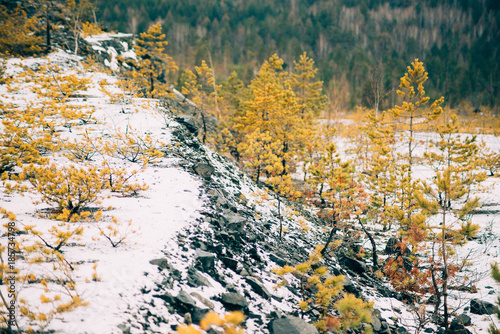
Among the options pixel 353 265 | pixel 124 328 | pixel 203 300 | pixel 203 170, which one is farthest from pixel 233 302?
pixel 353 265

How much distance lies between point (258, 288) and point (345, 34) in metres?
112

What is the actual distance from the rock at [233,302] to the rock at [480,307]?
7.19 m

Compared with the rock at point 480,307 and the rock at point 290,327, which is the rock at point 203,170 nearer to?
the rock at point 290,327

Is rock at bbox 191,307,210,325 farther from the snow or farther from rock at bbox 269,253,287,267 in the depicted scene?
rock at bbox 269,253,287,267

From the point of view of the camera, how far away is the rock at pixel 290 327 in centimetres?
394

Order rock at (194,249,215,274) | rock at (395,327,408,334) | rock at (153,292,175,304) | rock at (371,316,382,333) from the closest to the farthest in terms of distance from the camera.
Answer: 1. rock at (153,292,175,304)
2. rock at (194,249,215,274)
3. rock at (371,316,382,333)
4. rock at (395,327,408,334)

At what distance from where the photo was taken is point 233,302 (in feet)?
13.5

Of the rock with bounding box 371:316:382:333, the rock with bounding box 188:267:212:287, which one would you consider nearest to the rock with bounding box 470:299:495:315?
the rock with bounding box 371:316:382:333

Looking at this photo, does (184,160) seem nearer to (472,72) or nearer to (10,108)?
(10,108)

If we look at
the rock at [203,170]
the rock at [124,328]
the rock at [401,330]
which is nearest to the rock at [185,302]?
the rock at [124,328]

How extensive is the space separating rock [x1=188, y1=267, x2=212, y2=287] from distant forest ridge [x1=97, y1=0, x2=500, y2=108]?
183 feet

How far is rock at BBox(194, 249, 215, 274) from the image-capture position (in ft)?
14.8

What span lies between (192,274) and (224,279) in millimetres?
658

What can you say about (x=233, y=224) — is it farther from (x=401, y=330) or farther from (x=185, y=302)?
(x=401, y=330)
